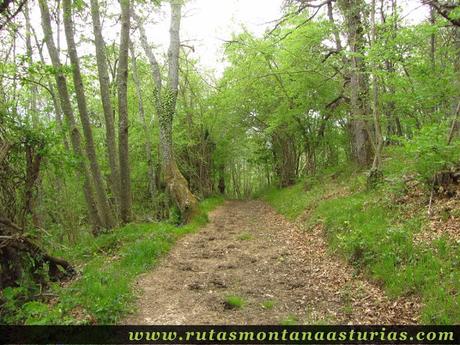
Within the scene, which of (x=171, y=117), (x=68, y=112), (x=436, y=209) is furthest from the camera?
(x=171, y=117)

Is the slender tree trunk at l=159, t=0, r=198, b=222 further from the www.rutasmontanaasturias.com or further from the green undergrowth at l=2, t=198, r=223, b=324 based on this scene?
the www.rutasmontanaasturias.com

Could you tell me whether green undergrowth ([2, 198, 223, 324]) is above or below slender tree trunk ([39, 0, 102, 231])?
below

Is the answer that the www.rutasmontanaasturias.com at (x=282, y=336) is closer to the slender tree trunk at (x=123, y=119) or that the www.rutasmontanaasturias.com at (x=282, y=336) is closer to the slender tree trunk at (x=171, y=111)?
the slender tree trunk at (x=123, y=119)

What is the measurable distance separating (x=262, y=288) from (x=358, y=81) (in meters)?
9.18

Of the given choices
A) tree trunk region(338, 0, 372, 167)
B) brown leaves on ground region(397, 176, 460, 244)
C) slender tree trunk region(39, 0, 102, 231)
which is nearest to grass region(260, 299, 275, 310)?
brown leaves on ground region(397, 176, 460, 244)

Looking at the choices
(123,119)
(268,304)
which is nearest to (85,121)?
(123,119)

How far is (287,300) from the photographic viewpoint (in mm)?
5387

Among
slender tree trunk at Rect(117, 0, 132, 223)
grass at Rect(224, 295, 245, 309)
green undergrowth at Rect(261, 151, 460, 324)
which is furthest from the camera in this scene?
slender tree trunk at Rect(117, 0, 132, 223)

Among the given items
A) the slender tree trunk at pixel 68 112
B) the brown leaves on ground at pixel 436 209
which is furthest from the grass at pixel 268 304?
the slender tree trunk at pixel 68 112

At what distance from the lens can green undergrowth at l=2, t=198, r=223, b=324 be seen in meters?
4.72

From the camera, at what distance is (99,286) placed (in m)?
5.47

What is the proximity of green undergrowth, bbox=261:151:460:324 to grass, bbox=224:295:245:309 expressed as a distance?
7.41 feet

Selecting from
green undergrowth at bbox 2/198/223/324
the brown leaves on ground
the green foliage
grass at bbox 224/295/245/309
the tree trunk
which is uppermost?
the tree trunk

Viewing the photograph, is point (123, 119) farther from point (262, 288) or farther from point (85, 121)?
point (262, 288)
